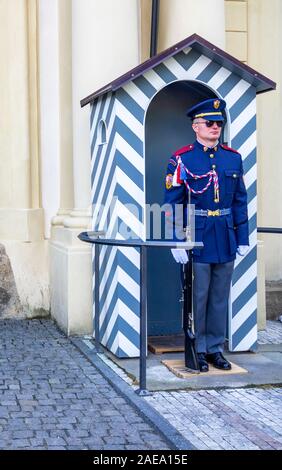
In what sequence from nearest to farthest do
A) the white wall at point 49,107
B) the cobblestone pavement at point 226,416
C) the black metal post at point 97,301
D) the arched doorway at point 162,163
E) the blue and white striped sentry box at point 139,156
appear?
the cobblestone pavement at point 226,416 < the blue and white striped sentry box at point 139,156 < the black metal post at point 97,301 < the arched doorway at point 162,163 < the white wall at point 49,107

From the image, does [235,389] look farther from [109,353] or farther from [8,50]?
[8,50]

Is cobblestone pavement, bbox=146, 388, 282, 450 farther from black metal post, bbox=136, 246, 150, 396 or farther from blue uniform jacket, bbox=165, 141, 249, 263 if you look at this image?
blue uniform jacket, bbox=165, 141, 249, 263

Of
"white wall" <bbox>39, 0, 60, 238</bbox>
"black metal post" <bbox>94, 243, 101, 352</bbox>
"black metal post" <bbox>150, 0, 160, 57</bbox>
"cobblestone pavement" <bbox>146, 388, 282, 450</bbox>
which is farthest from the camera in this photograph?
"white wall" <bbox>39, 0, 60, 238</bbox>

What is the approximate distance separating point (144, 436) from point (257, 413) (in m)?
0.78

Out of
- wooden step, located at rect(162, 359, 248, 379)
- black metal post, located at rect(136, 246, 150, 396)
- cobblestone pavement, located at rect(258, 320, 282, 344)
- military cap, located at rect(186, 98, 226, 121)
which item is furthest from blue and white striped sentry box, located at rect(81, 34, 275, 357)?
black metal post, located at rect(136, 246, 150, 396)

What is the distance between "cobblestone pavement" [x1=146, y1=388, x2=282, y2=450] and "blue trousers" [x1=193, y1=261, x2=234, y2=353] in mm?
570

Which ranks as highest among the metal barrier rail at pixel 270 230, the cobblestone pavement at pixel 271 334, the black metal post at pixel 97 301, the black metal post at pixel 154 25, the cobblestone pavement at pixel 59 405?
the black metal post at pixel 154 25

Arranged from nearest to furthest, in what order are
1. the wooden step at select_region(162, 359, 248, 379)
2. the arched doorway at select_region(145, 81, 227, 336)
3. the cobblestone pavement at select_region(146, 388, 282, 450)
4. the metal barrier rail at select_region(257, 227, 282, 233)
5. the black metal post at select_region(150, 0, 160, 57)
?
the cobblestone pavement at select_region(146, 388, 282, 450) → the wooden step at select_region(162, 359, 248, 379) → the metal barrier rail at select_region(257, 227, 282, 233) → the arched doorway at select_region(145, 81, 227, 336) → the black metal post at select_region(150, 0, 160, 57)

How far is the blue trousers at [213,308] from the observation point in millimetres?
5802

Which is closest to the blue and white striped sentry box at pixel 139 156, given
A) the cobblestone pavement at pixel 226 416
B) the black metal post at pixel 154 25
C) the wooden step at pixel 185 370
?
the wooden step at pixel 185 370

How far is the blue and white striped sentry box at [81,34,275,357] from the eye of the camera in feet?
19.6

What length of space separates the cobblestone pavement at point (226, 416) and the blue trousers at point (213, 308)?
22.4 inches

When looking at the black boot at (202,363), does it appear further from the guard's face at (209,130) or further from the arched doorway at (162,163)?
the guard's face at (209,130)

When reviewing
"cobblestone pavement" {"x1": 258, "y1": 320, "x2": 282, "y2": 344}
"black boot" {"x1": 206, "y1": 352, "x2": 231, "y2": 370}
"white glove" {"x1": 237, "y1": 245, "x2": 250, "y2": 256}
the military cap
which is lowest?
"cobblestone pavement" {"x1": 258, "y1": 320, "x2": 282, "y2": 344}
